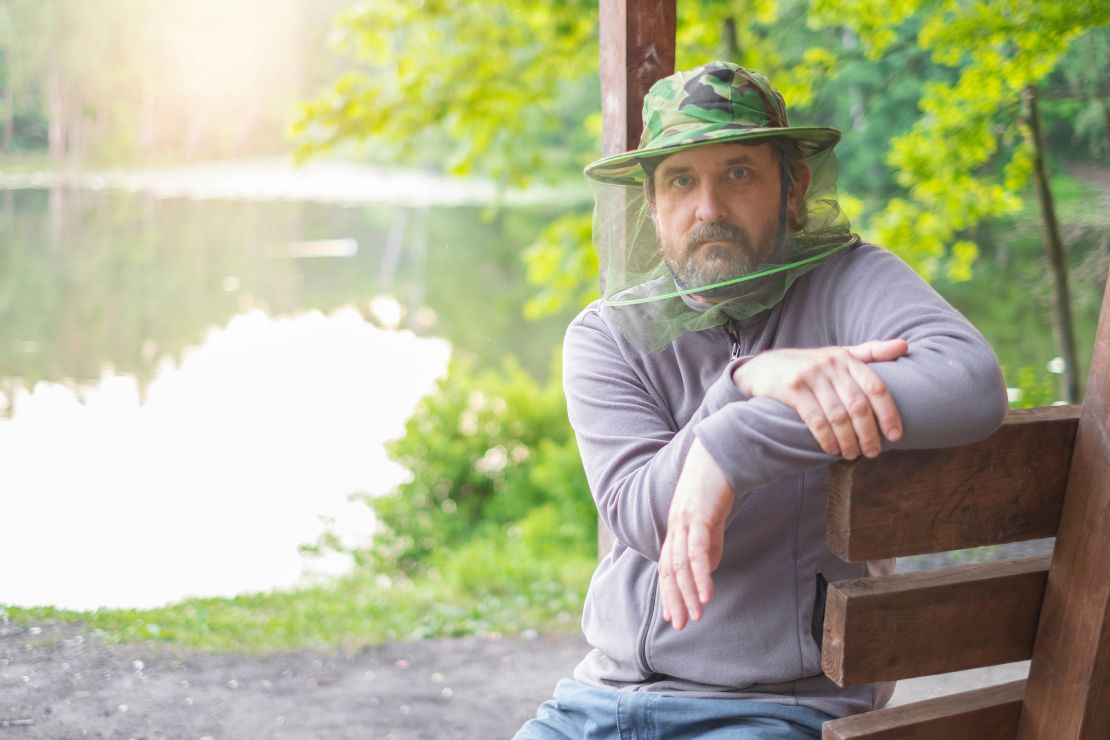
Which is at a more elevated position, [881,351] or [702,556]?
[881,351]

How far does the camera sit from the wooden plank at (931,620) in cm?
139

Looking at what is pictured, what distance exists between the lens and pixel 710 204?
1.80 m

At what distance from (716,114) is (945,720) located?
0.99 metres

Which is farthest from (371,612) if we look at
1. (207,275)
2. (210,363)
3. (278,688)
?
(207,275)

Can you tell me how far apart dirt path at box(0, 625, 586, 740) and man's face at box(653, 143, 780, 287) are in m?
2.14

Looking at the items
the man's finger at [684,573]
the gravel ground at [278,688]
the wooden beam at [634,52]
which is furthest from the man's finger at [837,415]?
the gravel ground at [278,688]

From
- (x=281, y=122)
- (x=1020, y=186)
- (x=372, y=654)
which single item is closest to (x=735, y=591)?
(x=372, y=654)

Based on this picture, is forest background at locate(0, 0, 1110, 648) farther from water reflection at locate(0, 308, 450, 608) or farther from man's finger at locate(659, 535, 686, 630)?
man's finger at locate(659, 535, 686, 630)

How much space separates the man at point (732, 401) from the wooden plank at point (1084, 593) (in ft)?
0.43

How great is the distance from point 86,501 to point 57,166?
4.14 m

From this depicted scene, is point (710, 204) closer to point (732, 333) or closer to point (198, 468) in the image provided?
point (732, 333)

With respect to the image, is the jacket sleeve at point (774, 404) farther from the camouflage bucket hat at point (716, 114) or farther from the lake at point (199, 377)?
the lake at point (199, 377)

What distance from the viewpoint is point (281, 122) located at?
1567 cm

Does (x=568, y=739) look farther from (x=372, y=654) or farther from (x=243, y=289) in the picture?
(x=243, y=289)
